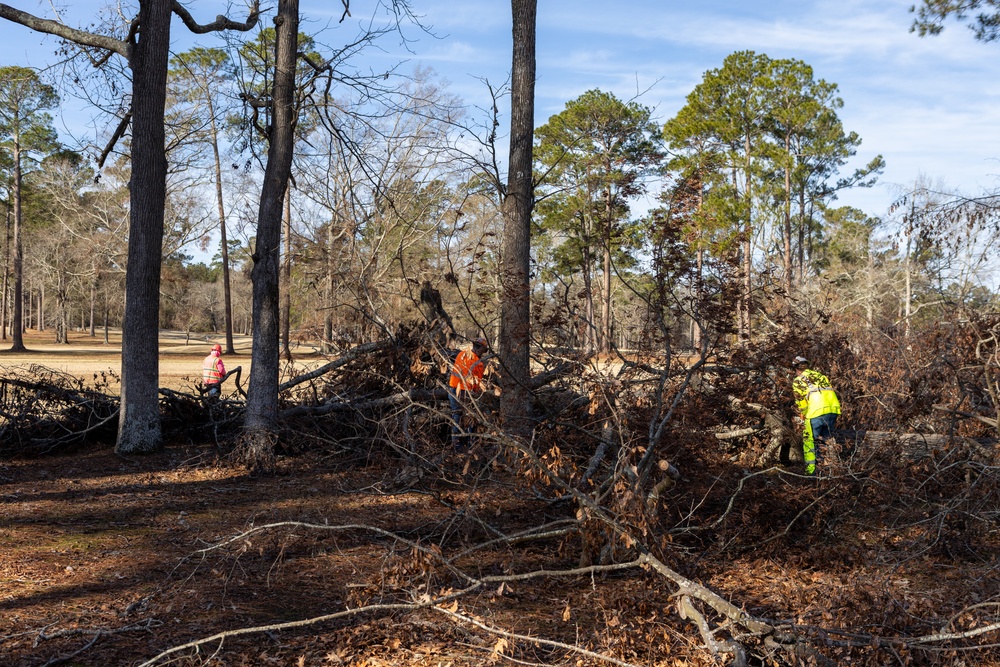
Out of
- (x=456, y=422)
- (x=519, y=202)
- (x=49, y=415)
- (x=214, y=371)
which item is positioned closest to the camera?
(x=456, y=422)

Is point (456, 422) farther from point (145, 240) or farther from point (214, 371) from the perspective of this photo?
point (214, 371)

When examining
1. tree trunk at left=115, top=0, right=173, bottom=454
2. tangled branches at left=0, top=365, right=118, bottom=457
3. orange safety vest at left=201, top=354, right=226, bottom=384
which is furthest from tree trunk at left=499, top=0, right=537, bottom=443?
tangled branches at left=0, top=365, right=118, bottom=457

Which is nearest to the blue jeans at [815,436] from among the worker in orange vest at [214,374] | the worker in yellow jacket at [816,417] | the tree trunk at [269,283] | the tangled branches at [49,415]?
the worker in yellow jacket at [816,417]

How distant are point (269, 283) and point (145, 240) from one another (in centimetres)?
181

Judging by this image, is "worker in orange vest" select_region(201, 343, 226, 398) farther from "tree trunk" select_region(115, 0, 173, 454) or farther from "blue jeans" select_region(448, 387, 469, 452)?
"blue jeans" select_region(448, 387, 469, 452)

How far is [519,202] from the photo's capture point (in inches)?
359

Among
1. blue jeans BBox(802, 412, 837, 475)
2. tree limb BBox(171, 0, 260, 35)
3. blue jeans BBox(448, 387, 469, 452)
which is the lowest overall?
blue jeans BBox(802, 412, 837, 475)

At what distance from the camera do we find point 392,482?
907 cm

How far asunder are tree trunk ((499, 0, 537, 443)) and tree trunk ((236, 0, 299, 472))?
308 cm

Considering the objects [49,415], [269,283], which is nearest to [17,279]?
[49,415]

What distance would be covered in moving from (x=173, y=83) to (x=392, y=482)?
27.1 meters

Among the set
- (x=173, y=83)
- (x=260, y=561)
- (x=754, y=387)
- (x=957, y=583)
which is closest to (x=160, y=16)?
(x=260, y=561)

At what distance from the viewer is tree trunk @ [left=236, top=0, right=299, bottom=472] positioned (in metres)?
9.97

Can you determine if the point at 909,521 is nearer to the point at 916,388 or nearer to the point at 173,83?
the point at 916,388
